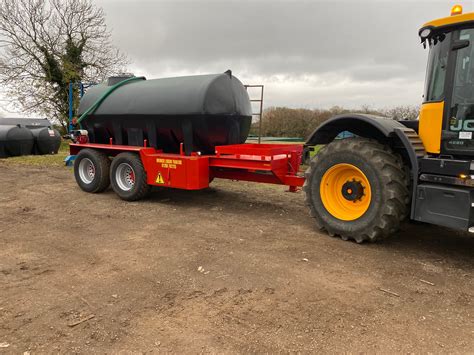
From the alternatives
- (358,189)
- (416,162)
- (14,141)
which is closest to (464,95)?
(416,162)

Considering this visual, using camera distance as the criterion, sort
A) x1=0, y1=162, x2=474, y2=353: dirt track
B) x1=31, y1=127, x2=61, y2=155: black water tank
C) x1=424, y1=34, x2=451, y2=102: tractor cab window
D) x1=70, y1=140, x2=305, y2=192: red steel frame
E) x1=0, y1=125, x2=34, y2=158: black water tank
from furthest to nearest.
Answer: x1=31, y1=127, x2=61, y2=155: black water tank, x1=0, y1=125, x2=34, y2=158: black water tank, x1=70, y1=140, x2=305, y2=192: red steel frame, x1=424, y1=34, x2=451, y2=102: tractor cab window, x1=0, y1=162, x2=474, y2=353: dirt track

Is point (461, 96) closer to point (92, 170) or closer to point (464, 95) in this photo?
point (464, 95)

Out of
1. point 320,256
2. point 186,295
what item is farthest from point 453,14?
point 186,295

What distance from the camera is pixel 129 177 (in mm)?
7609

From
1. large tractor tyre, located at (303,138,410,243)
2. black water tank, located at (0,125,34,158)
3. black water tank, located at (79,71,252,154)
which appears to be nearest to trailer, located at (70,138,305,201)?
black water tank, located at (79,71,252,154)

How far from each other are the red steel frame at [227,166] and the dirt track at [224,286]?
70 centimetres

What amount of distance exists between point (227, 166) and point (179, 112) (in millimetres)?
1407

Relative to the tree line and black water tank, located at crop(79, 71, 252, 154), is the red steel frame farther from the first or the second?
the tree line

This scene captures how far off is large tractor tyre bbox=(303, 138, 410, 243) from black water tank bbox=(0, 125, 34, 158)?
1465cm

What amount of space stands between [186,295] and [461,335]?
87.9 inches

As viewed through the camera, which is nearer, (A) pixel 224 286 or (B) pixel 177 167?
(A) pixel 224 286

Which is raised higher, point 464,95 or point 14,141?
point 464,95

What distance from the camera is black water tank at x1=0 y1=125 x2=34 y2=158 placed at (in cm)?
1534

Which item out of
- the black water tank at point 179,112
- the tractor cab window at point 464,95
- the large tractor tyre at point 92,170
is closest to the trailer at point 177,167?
the large tractor tyre at point 92,170
